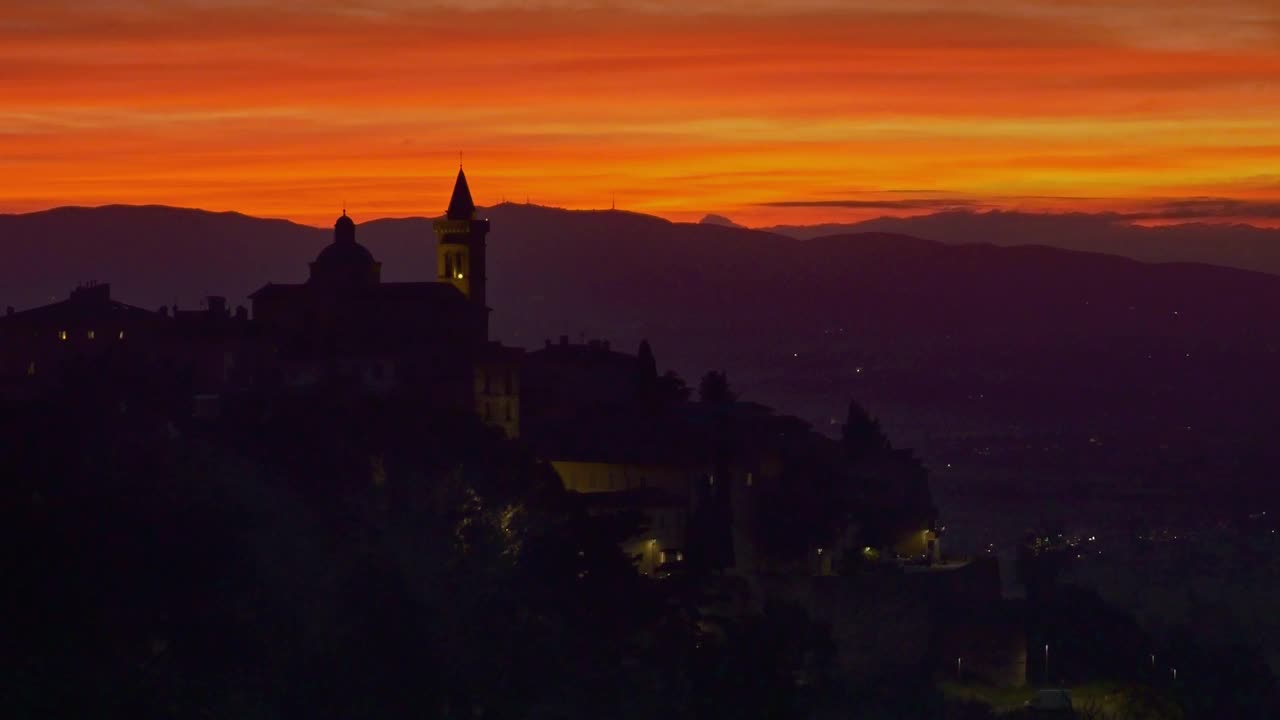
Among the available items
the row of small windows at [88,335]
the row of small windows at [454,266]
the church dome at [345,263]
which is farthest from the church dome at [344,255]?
the row of small windows at [454,266]

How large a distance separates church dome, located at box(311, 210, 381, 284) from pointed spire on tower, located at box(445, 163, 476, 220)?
10219mm

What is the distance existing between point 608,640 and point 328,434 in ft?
33.3

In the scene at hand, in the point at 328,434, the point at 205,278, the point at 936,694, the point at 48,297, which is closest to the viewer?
the point at 328,434

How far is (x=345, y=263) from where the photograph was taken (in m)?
97.3

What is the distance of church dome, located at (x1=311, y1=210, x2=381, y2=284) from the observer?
3787 inches

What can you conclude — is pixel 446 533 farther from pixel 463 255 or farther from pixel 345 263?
pixel 463 255

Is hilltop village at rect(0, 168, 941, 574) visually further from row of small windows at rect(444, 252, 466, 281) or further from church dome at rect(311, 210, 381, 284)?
row of small windows at rect(444, 252, 466, 281)

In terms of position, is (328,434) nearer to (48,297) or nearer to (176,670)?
(176,670)

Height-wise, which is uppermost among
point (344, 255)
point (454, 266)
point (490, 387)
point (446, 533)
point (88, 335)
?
point (344, 255)

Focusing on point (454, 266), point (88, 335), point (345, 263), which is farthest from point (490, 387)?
point (454, 266)

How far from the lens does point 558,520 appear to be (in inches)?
2763

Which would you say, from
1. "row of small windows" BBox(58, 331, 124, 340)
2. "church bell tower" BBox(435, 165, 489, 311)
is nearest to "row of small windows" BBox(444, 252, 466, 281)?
"church bell tower" BBox(435, 165, 489, 311)

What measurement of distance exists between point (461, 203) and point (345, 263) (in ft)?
44.9

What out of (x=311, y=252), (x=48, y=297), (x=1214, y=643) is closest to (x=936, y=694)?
(x=1214, y=643)
